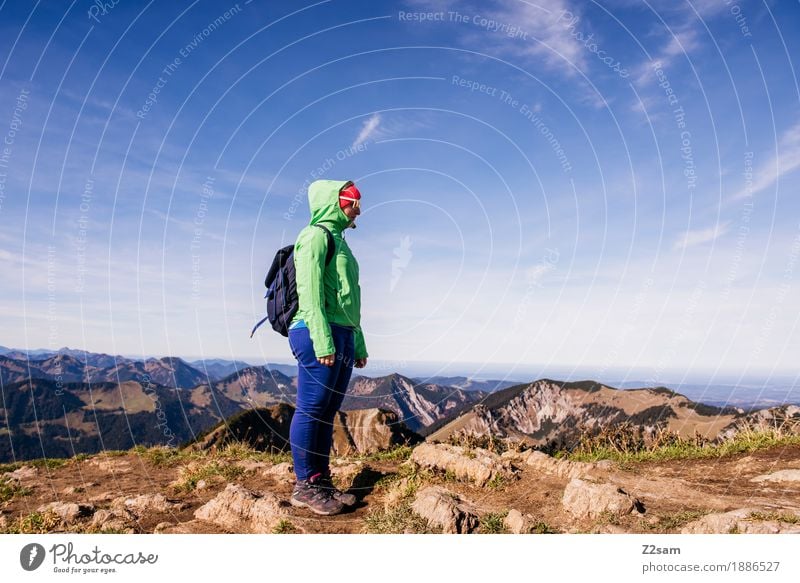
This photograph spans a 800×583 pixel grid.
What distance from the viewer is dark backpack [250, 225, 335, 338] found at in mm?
6324

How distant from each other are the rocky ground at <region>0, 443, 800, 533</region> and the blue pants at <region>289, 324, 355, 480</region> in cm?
67

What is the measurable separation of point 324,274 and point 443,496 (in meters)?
2.98

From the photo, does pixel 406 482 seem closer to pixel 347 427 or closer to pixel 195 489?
pixel 195 489

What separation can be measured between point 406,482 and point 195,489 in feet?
11.2

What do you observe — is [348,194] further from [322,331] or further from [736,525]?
[736,525]

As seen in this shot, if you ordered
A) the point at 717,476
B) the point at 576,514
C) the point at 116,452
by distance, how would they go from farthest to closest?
1. the point at 116,452
2. the point at 717,476
3. the point at 576,514

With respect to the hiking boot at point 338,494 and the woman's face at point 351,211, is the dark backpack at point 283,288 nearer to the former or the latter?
the woman's face at point 351,211

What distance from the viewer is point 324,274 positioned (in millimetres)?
6172

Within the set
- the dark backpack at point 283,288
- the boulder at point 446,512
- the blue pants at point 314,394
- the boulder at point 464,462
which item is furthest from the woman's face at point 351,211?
the boulder at point 464,462

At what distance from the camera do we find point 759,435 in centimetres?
952

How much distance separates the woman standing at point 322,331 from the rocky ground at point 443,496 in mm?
432

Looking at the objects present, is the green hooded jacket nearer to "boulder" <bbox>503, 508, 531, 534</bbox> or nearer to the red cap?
the red cap

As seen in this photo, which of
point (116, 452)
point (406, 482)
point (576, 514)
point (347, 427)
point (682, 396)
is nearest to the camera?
point (576, 514)
